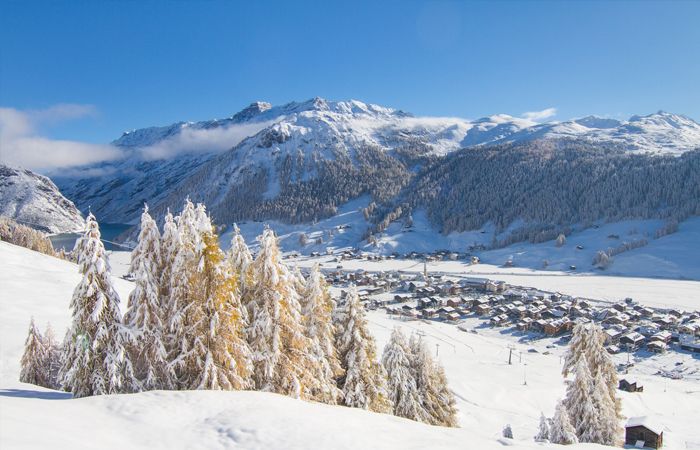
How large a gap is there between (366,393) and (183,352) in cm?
1163

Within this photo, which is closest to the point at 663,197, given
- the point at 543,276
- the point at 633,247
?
the point at 633,247

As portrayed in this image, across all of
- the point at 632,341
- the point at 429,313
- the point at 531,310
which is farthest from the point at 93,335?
the point at 531,310

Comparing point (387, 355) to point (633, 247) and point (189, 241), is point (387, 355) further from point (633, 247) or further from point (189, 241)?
point (633, 247)

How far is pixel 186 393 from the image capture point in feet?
61.0

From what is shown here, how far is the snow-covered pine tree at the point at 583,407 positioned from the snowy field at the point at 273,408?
4.82m

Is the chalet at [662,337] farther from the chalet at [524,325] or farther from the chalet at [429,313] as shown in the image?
the chalet at [429,313]

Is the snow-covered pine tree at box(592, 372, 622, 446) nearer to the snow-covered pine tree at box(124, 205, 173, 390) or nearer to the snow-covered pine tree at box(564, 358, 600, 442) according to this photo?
Answer: the snow-covered pine tree at box(564, 358, 600, 442)

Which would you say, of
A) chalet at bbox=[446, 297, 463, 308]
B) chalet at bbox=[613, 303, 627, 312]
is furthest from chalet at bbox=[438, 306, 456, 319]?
chalet at bbox=[613, 303, 627, 312]

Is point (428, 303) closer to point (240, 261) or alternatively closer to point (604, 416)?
point (604, 416)

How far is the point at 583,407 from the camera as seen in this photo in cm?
3036

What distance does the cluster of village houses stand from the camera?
8000 centimetres

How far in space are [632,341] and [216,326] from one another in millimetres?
81592

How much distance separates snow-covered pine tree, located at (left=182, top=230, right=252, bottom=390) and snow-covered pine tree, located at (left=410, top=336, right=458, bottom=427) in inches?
598

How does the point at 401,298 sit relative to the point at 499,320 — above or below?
above
